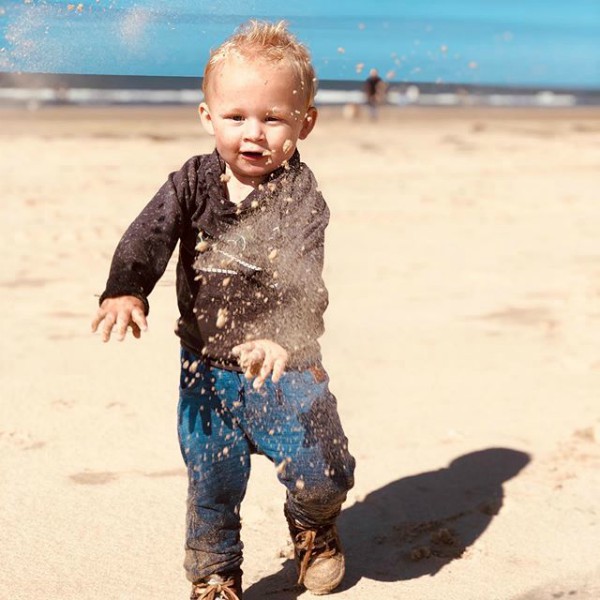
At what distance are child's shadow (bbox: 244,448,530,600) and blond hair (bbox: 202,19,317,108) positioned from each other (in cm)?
114

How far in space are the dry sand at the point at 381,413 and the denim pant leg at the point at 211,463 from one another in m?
0.18

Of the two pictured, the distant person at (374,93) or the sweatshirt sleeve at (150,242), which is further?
the distant person at (374,93)

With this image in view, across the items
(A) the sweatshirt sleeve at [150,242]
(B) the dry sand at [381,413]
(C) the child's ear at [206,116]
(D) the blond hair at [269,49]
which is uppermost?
(D) the blond hair at [269,49]

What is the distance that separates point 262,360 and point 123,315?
304mm

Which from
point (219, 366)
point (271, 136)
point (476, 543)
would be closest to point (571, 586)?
point (476, 543)

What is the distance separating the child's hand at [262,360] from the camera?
6.84 feet

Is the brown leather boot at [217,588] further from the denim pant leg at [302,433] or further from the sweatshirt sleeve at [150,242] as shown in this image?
the sweatshirt sleeve at [150,242]

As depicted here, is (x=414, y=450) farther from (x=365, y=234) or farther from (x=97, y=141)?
(x=97, y=141)

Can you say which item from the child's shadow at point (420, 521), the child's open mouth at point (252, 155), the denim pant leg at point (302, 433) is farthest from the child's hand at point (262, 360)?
the child's shadow at point (420, 521)

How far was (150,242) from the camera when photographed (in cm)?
231

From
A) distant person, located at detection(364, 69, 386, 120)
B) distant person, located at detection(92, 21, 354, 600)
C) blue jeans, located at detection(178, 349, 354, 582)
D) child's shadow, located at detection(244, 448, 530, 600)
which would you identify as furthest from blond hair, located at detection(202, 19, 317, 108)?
distant person, located at detection(364, 69, 386, 120)

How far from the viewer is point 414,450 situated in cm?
345

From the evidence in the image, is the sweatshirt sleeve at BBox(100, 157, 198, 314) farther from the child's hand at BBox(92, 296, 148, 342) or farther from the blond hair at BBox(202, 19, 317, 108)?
the blond hair at BBox(202, 19, 317, 108)

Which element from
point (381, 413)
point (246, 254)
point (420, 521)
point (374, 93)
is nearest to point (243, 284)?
point (246, 254)
